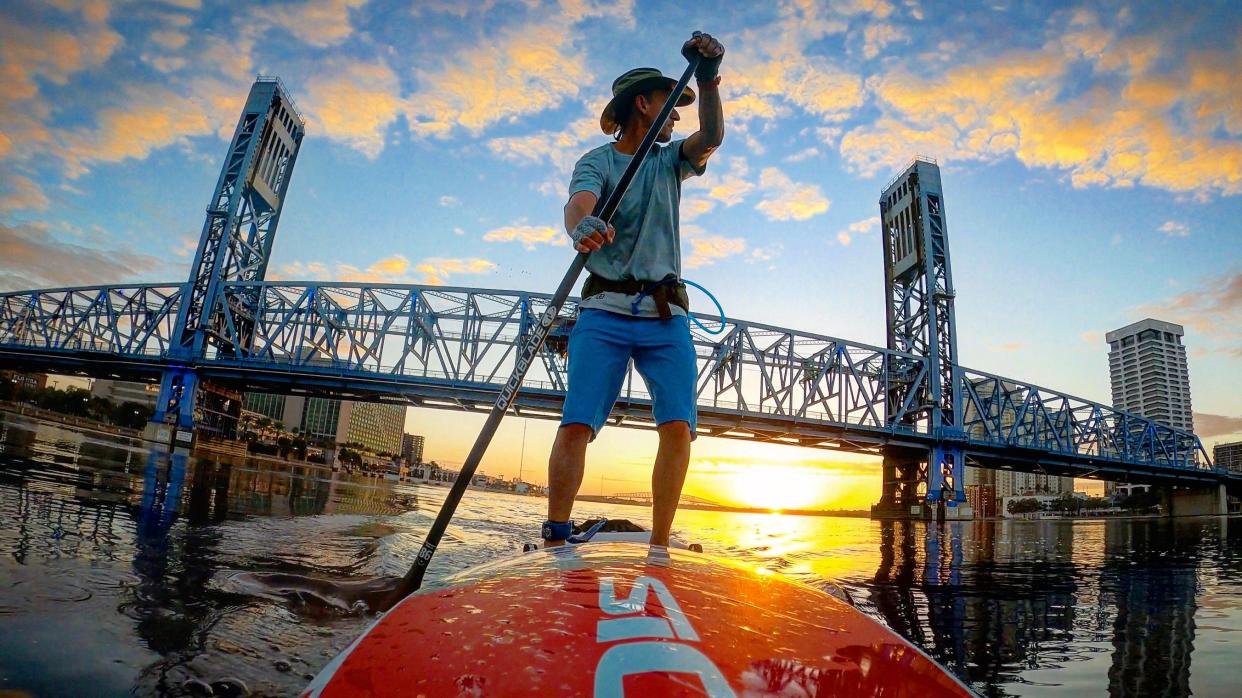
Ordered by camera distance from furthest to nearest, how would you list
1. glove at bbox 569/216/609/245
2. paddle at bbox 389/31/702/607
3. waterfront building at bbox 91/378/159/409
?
waterfront building at bbox 91/378/159/409
paddle at bbox 389/31/702/607
glove at bbox 569/216/609/245

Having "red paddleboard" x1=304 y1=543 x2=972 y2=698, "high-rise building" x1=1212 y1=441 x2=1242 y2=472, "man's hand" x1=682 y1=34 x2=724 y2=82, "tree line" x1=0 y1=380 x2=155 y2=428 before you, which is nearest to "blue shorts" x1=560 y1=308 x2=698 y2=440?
"man's hand" x1=682 y1=34 x2=724 y2=82

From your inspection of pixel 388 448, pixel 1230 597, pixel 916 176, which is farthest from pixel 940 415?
pixel 388 448

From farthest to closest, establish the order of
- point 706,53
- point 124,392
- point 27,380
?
point 124,392 < point 27,380 < point 706,53

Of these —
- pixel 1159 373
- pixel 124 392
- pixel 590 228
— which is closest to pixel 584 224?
pixel 590 228

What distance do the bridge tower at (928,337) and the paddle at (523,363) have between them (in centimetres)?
3459

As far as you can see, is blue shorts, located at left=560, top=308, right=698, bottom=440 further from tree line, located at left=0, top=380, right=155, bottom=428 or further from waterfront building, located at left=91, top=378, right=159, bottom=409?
waterfront building, located at left=91, top=378, right=159, bottom=409

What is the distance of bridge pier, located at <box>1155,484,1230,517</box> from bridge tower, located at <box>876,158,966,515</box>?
33.8 metres

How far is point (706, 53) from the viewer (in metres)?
2.84

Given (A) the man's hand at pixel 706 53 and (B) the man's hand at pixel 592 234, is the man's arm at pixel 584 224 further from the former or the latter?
(A) the man's hand at pixel 706 53

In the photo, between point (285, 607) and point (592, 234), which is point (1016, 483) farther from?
point (285, 607)

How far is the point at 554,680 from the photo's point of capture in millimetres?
841

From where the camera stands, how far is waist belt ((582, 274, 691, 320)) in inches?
113

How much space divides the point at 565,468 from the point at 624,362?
0.59m

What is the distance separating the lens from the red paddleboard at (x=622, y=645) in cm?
85
